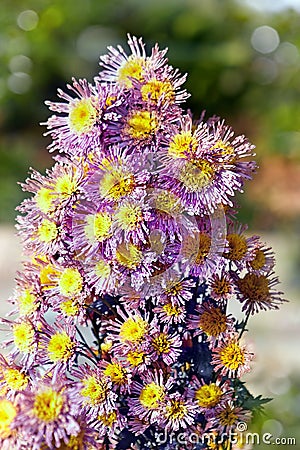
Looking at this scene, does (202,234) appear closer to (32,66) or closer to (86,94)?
(86,94)

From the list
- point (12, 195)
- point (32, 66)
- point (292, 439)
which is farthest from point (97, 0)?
point (292, 439)

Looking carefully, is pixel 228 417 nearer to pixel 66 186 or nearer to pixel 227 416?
pixel 227 416

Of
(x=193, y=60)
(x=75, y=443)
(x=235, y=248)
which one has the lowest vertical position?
(x=75, y=443)

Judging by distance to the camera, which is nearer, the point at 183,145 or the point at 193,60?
the point at 183,145

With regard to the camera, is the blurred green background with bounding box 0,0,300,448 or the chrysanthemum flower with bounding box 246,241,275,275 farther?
the blurred green background with bounding box 0,0,300,448

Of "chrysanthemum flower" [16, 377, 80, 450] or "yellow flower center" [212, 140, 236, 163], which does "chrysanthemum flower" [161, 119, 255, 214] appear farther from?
"chrysanthemum flower" [16, 377, 80, 450]

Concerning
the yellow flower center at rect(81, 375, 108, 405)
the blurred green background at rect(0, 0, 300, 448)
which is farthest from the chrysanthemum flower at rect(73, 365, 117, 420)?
the blurred green background at rect(0, 0, 300, 448)

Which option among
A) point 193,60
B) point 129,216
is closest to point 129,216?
point 129,216
